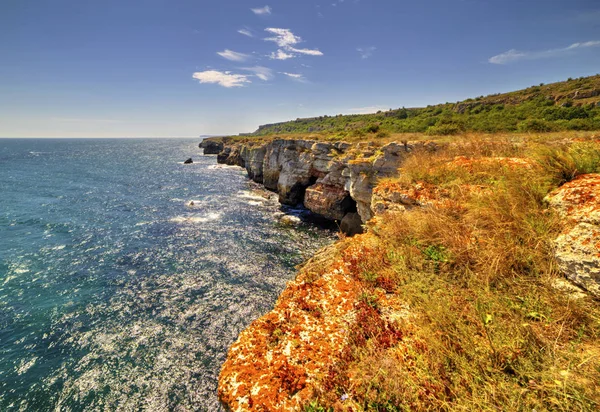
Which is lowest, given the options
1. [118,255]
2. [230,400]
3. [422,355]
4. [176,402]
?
[176,402]

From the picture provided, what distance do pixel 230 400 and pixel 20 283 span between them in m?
20.5

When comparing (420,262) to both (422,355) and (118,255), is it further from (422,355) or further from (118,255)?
(118,255)

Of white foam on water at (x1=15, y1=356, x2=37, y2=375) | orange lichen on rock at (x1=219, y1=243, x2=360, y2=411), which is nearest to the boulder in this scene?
orange lichen on rock at (x1=219, y1=243, x2=360, y2=411)

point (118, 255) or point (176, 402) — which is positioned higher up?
point (118, 255)

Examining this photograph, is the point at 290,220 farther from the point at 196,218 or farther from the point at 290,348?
the point at 290,348

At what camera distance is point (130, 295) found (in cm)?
1410

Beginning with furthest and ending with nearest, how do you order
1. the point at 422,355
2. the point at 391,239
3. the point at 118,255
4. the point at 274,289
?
the point at 118,255
the point at 274,289
the point at 391,239
the point at 422,355

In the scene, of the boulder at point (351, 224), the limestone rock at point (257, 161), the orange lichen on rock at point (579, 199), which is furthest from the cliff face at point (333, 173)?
the orange lichen on rock at point (579, 199)

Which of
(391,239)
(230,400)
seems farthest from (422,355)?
(391,239)

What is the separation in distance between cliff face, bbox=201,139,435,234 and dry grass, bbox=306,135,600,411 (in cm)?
1199

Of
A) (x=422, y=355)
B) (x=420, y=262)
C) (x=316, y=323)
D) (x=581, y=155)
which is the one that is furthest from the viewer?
(x=581, y=155)

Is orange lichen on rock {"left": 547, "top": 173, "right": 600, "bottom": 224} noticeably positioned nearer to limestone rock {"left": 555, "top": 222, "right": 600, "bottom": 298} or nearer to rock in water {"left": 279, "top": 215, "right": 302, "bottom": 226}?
limestone rock {"left": 555, "top": 222, "right": 600, "bottom": 298}

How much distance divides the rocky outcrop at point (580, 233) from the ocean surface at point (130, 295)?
10743 millimetres

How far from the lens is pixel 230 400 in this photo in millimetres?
2822
